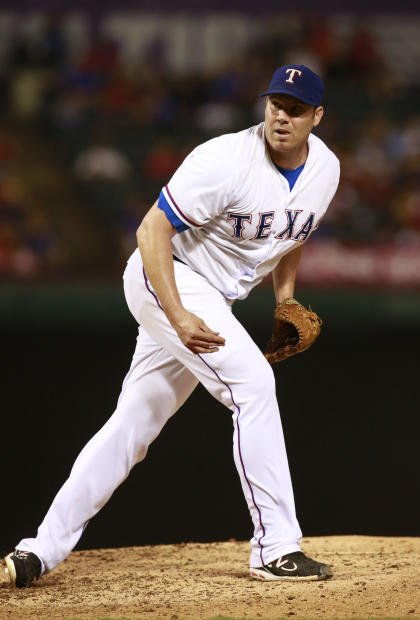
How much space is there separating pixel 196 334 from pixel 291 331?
2.45 ft

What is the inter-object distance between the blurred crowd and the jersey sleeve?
10.9 m

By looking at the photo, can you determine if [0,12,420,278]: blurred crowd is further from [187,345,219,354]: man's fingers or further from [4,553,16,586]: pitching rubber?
[187,345,219,354]: man's fingers

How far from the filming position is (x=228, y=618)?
3021 mm

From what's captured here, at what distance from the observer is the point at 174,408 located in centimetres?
379

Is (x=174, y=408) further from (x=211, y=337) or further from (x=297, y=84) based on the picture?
(x=297, y=84)

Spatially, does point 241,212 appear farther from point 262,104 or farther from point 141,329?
point 262,104

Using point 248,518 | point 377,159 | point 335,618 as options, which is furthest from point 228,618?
point 377,159

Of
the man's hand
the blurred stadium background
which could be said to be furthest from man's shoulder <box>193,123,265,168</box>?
the blurred stadium background

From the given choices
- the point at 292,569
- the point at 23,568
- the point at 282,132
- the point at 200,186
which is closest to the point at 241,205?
the point at 200,186

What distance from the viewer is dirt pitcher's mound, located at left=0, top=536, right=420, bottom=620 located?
315 cm

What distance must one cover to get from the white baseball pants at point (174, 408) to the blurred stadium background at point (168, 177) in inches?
122

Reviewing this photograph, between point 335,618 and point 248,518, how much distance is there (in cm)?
188

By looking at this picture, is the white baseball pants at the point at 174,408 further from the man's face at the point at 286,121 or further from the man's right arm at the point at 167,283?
the man's face at the point at 286,121

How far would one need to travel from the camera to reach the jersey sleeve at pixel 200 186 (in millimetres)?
3420
